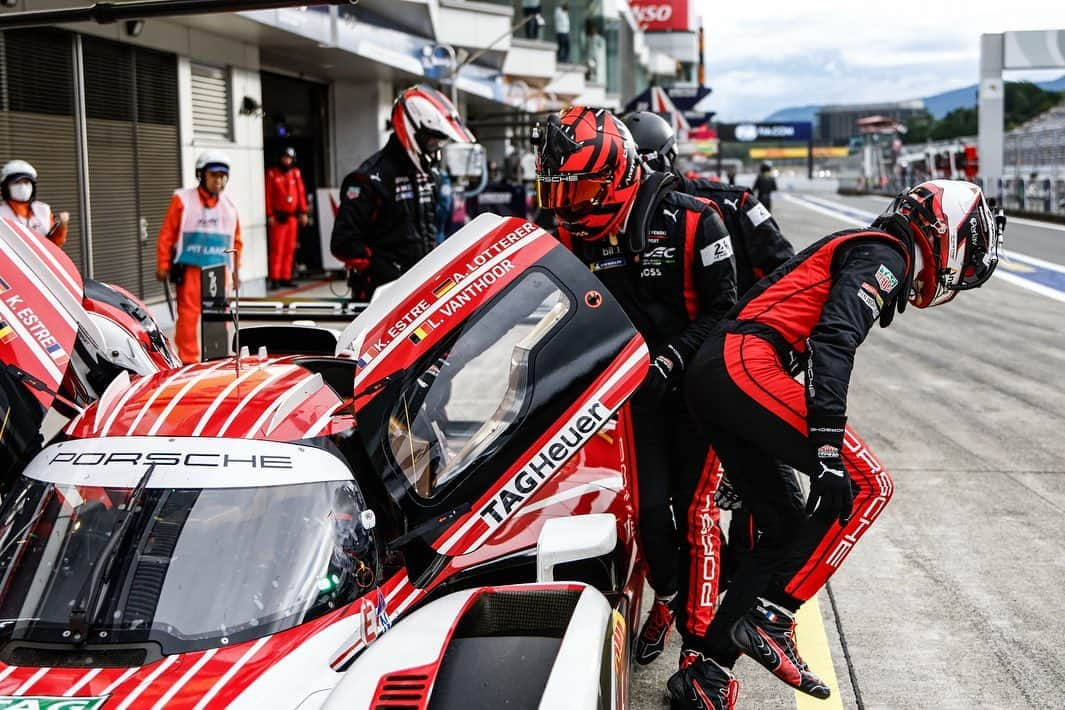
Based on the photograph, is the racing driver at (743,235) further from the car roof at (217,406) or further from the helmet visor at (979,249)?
the car roof at (217,406)

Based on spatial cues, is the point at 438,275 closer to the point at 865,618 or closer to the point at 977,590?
the point at 865,618

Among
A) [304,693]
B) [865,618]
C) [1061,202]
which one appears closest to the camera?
[304,693]

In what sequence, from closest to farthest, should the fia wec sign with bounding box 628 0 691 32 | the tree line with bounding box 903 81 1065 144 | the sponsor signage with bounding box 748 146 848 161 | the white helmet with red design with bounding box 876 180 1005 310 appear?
the white helmet with red design with bounding box 876 180 1005 310 → the fia wec sign with bounding box 628 0 691 32 → the tree line with bounding box 903 81 1065 144 → the sponsor signage with bounding box 748 146 848 161

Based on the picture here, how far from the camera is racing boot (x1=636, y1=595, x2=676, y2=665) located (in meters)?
4.63

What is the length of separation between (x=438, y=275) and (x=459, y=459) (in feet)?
1.99

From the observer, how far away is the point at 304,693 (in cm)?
286

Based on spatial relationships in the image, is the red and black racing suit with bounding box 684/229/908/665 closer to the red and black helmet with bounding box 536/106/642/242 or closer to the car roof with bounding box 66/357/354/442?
the red and black helmet with bounding box 536/106/642/242

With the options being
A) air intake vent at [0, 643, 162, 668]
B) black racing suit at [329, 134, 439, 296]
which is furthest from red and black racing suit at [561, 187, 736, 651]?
black racing suit at [329, 134, 439, 296]

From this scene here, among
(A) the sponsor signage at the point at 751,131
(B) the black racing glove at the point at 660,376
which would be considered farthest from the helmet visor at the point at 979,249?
(A) the sponsor signage at the point at 751,131

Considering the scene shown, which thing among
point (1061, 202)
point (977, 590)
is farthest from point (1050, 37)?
point (977, 590)

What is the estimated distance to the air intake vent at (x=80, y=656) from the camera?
9.32 ft

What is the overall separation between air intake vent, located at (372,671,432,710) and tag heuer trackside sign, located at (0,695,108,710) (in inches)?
23.8

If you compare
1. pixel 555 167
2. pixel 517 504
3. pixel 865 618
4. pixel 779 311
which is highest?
pixel 555 167

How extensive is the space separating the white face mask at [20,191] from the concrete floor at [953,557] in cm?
681
